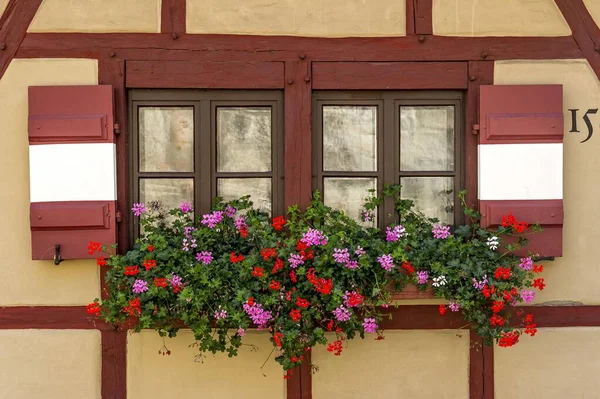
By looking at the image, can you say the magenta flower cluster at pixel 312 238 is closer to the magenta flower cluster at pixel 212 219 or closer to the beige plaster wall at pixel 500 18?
the magenta flower cluster at pixel 212 219

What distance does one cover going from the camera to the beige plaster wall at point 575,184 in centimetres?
390

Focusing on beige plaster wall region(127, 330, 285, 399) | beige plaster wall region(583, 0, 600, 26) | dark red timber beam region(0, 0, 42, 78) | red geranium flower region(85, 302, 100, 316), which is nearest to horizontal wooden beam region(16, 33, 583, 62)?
beige plaster wall region(583, 0, 600, 26)

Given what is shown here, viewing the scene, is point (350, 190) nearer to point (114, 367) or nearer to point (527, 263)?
point (527, 263)

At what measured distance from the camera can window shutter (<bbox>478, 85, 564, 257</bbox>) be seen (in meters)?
3.79

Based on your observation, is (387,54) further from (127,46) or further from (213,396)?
(213,396)

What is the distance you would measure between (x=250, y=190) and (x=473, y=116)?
4.55ft

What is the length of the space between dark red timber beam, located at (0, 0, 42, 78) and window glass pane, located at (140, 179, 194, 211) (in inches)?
40.8

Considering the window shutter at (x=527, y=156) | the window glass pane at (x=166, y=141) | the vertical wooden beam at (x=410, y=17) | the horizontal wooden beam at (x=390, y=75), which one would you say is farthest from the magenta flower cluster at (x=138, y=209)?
the window shutter at (x=527, y=156)

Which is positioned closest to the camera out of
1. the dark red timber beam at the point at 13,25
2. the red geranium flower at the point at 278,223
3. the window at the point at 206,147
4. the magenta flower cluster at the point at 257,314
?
the magenta flower cluster at the point at 257,314

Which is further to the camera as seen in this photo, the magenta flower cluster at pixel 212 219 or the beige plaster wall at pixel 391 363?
the beige plaster wall at pixel 391 363

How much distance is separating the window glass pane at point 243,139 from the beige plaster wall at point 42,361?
4.21 feet

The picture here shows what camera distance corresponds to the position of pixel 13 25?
12.6 feet

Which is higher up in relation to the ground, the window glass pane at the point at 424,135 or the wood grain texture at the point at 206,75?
the wood grain texture at the point at 206,75

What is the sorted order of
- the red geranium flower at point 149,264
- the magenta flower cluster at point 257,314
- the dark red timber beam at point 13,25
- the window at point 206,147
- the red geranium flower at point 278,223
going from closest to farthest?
the magenta flower cluster at point 257,314, the red geranium flower at point 149,264, the red geranium flower at point 278,223, the dark red timber beam at point 13,25, the window at point 206,147
